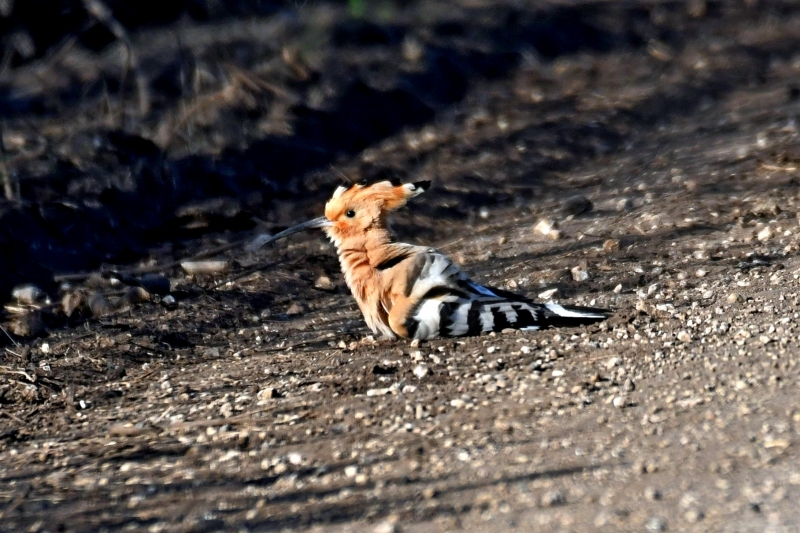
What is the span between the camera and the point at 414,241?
236 inches

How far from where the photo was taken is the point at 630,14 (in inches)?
386

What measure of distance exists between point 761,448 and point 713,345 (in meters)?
0.91

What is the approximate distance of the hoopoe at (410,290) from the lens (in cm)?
451

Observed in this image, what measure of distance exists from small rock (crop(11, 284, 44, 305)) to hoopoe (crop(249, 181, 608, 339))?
142 centimetres

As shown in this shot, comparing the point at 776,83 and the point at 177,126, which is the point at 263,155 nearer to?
the point at 177,126

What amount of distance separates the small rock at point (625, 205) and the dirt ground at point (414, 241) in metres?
0.01

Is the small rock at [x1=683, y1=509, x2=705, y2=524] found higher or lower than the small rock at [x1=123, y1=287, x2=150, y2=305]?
lower

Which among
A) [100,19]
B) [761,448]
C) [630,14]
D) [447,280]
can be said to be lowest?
[761,448]

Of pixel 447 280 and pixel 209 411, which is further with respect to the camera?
pixel 447 280

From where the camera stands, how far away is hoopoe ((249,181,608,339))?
4.51 m

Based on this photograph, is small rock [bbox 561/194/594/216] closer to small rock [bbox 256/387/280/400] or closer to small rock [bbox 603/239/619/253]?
small rock [bbox 603/239/619/253]

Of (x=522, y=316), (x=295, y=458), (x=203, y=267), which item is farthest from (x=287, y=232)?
(x=295, y=458)

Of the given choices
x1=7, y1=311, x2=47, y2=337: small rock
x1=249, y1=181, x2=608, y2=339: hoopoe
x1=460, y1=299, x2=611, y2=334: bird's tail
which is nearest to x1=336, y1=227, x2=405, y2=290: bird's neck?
x1=249, y1=181, x2=608, y2=339: hoopoe

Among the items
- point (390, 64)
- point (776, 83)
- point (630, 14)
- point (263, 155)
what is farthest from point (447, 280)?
point (630, 14)
